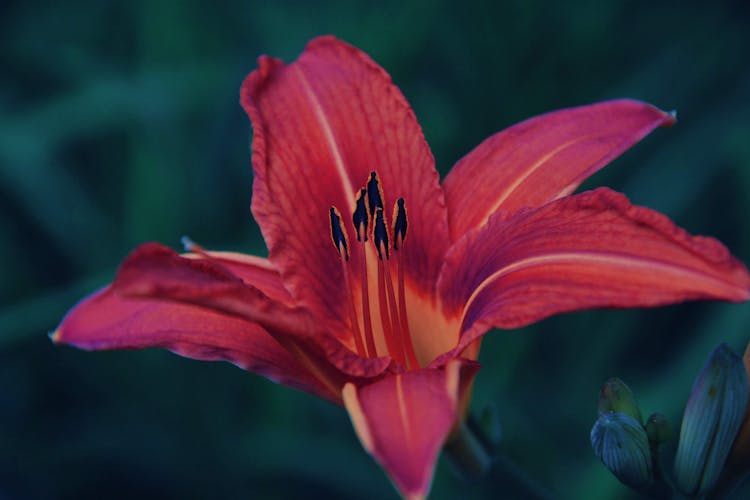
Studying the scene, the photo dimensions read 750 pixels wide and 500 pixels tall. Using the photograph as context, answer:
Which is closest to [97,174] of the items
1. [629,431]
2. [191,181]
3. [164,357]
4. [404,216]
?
[191,181]

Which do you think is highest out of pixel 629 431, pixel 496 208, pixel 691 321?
pixel 496 208

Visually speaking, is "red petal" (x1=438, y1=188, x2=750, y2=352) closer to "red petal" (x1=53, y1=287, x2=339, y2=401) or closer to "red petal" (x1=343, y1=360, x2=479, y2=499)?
"red petal" (x1=343, y1=360, x2=479, y2=499)

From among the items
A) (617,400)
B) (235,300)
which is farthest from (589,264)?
(235,300)

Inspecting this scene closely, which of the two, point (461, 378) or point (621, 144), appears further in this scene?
point (621, 144)

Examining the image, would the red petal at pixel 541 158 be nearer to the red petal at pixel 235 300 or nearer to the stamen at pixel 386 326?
the stamen at pixel 386 326

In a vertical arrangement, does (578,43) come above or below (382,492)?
above

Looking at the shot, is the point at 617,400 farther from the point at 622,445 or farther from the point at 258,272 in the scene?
the point at 258,272

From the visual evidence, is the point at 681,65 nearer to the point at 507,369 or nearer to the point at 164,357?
the point at 507,369

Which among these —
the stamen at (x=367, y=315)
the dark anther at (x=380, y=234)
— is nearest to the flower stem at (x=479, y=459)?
the stamen at (x=367, y=315)
